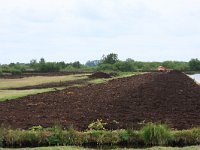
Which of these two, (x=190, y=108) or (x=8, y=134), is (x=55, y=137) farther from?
(x=190, y=108)

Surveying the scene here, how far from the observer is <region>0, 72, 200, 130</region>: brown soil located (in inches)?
866

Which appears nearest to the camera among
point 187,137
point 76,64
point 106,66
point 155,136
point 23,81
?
point 155,136

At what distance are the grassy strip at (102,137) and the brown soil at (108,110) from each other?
6.46ft

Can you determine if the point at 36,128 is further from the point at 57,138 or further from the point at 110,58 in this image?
the point at 110,58

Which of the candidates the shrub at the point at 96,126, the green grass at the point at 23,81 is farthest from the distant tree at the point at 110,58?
the shrub at the point at 96,126

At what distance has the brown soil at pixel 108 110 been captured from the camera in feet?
72.2

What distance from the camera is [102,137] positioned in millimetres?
18547

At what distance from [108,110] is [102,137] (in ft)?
24.6

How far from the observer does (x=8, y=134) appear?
18453 mm

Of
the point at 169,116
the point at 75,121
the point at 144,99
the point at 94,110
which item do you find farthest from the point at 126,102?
the point at 75,121

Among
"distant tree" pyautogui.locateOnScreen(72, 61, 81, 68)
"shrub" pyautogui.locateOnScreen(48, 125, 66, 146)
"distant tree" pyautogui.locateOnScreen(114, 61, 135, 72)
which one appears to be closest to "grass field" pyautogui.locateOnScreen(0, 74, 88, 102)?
"shrub" pyautogui.locateOnScreen(48, 125, 66, 146)

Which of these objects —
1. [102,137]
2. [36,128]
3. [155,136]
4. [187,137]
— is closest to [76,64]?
[36,128]

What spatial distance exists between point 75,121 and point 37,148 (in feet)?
18.1

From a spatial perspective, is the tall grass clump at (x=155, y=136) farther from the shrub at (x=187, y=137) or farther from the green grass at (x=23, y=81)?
the green grass at (x=23, y=81)
